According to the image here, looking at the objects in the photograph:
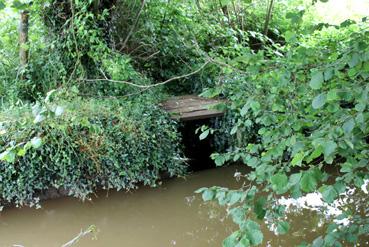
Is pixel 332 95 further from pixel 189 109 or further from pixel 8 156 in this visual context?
pixel 189 109

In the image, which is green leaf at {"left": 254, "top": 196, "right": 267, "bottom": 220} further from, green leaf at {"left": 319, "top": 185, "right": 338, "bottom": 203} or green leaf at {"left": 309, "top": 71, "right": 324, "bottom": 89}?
green leaf at {"left": 309, "top": 71, "right": 324, "bottom": 89}

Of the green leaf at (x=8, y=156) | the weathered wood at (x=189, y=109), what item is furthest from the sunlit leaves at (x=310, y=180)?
the weathered wood at (x=189, y=109)

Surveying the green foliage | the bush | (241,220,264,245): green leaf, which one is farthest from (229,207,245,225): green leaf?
Answer: the bush

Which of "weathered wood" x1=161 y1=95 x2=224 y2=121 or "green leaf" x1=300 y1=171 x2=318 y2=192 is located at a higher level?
"green leaf" x1=300 y1=171 x2=318 y2=192

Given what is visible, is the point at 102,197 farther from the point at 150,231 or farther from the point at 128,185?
the point at 150,231

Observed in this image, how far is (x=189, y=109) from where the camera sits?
15.3 ft

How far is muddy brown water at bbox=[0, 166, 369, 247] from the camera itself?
11.2 feet

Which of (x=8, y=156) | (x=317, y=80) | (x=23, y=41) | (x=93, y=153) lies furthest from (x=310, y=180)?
(x=23, y=41)

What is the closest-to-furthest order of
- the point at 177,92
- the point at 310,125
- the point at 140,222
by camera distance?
the point at 310,125
the point at 140,222
the point at 177,92

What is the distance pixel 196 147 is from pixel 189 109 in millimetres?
709

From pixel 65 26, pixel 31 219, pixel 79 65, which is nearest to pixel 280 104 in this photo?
pixel 31 219

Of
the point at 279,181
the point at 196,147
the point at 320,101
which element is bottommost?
the point at 196,147

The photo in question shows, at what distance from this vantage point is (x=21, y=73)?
15.3 ft

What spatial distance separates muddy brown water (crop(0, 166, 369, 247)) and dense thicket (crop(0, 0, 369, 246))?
0.17 m
